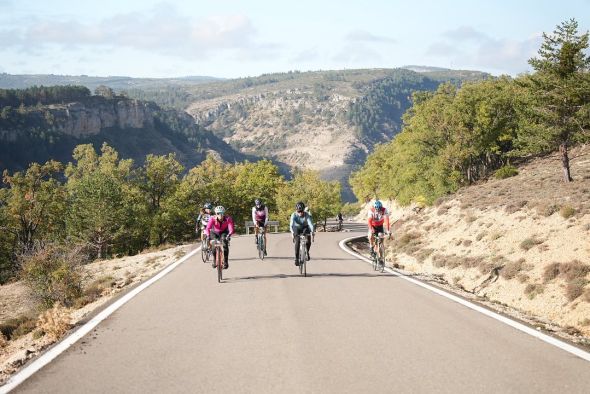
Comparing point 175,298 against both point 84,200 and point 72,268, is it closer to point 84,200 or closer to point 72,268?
point 72,268

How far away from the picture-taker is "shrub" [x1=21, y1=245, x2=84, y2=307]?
17.9 metres

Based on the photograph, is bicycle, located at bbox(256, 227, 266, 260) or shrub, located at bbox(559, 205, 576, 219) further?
shrub, located at bbox(559, 205, 576, 219)

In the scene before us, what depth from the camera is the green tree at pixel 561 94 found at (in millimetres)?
30844

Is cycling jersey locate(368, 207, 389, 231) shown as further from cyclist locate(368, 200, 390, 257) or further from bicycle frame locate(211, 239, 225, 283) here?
bicycle frame locate(211, 239, 225, 283)

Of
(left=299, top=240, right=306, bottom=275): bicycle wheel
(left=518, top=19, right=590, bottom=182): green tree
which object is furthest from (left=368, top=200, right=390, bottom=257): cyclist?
(left=518, top=19, right=590, bottom=182): green tree

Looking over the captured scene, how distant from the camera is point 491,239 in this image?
2316 cm

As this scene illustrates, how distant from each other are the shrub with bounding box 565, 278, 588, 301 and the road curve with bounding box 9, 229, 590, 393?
6.74 meters

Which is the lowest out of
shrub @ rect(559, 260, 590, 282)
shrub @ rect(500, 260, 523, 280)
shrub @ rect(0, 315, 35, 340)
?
shrub @ rect(0, 315, 35, 340)

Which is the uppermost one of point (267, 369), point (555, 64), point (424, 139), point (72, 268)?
point (555, 64)

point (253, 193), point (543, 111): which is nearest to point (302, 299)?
point (543, 111)

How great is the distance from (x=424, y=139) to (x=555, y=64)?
16.9 meters

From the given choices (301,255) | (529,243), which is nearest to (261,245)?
(301,255)

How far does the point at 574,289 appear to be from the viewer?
14523 mm

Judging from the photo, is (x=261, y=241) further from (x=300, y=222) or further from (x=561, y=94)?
(x=561, y=94)
